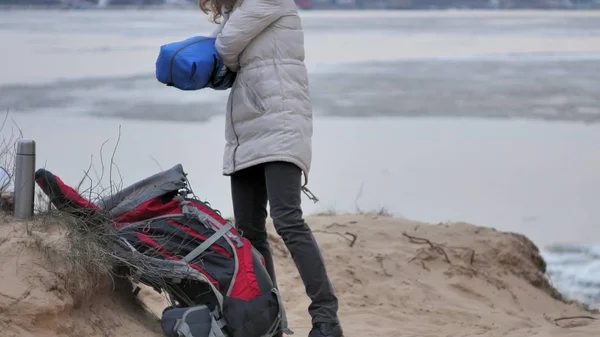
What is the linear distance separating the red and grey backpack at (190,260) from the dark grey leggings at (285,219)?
168 millimetres

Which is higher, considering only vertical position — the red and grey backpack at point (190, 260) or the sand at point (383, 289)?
the red and grey backpack at point (190, 260)

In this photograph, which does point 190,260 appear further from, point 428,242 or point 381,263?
point 428,242

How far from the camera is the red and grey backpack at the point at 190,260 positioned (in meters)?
4.13

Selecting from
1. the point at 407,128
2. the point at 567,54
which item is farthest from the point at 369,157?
the point at 567,54

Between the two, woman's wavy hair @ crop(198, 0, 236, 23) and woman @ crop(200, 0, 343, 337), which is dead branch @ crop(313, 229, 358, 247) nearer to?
woman @ crop(200, 0, 343, 337)

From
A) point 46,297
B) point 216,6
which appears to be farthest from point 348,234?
point 46,297

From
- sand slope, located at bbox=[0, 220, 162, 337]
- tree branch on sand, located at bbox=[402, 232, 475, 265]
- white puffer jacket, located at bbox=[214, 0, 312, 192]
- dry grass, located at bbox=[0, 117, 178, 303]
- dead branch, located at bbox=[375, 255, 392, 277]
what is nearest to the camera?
sand slope, located at bbox=[0, 220, 162, 337]

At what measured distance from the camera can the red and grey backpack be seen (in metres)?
4.13

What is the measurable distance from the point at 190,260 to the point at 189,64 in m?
0.78

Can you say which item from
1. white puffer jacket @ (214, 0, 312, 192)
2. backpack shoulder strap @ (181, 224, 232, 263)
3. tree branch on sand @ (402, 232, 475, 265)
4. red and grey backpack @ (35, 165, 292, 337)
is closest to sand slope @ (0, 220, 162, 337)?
red and grey backpack @ (35, 165, 292, 337)

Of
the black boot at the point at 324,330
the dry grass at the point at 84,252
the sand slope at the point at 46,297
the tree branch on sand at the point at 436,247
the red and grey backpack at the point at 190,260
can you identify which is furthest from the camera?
the tree branch on sand at the point at 436,247

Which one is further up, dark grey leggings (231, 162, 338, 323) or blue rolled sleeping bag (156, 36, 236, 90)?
blue rolled sleeping bag (156, 36, 236, 90)

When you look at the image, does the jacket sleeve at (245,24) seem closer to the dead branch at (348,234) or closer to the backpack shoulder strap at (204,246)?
the backpack shoulder strap at (204,246)

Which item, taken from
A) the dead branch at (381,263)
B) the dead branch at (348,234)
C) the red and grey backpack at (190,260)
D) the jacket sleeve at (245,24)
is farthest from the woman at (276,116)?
the dead branch at (348,234)
